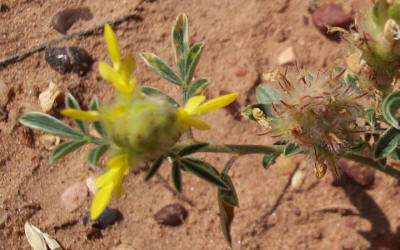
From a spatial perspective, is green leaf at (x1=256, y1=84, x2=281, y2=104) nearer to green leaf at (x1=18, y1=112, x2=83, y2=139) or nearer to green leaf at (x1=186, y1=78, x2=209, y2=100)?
green leaf at (x1=186, y1=78, x2=209, y2=100)

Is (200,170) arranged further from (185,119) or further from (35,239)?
(35,239)

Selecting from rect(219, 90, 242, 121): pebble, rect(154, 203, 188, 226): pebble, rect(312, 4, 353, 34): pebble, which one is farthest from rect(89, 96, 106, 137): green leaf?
rect(312, 4, 353, 34): pebble

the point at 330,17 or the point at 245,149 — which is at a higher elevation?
the point at 245,149

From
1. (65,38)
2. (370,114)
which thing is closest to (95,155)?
(370,114)

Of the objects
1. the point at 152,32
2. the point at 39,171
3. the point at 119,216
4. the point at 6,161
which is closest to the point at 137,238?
the point at 119,216

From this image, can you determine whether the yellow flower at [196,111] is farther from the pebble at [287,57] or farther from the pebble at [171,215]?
the pebble at [287,57]

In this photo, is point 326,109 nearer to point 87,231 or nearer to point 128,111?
point 128,111
